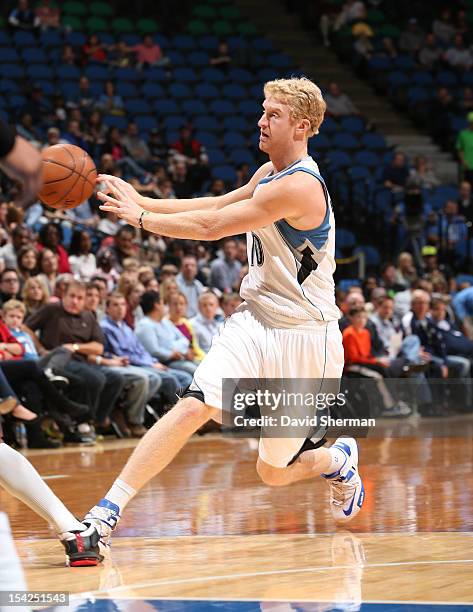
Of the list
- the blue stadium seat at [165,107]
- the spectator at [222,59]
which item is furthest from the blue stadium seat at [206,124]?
the spectator at [222,59]

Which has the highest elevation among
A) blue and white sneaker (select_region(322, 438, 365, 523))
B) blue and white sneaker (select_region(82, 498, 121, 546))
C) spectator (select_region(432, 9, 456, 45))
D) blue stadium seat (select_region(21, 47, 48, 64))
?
spectator (select_region(432, 9, 456, 45))

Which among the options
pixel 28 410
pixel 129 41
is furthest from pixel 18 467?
pixel 129 41

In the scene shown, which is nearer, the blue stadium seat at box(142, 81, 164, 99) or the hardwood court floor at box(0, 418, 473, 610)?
the hardwood court floor at box(0, 418, 473, 610)

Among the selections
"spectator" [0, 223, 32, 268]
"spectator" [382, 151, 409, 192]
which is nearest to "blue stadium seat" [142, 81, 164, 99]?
"spectator" [382, 151, 409, 192]

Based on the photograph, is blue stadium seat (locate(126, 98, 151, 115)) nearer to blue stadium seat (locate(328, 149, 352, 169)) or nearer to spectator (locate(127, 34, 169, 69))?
spectator (locate(127, 34, 169, 69))

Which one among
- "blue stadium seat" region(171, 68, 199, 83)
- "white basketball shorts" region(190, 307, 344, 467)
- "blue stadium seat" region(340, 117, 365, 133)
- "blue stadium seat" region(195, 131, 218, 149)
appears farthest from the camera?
"blue stadium seat" region(340, 117, 365, 133)

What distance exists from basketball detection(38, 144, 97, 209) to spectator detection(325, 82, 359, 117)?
14.3 m

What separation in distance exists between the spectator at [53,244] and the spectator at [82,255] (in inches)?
11.2

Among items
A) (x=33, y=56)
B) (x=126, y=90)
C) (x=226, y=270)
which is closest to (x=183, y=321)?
(x=226, y=270)

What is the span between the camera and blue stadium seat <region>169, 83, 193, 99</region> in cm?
1811

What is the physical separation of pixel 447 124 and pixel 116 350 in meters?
11.0

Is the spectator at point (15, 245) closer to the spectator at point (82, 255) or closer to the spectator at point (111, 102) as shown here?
the spectator at point (82, 255)

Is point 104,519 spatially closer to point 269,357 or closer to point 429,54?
point 269,357

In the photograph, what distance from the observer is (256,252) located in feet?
17.0
